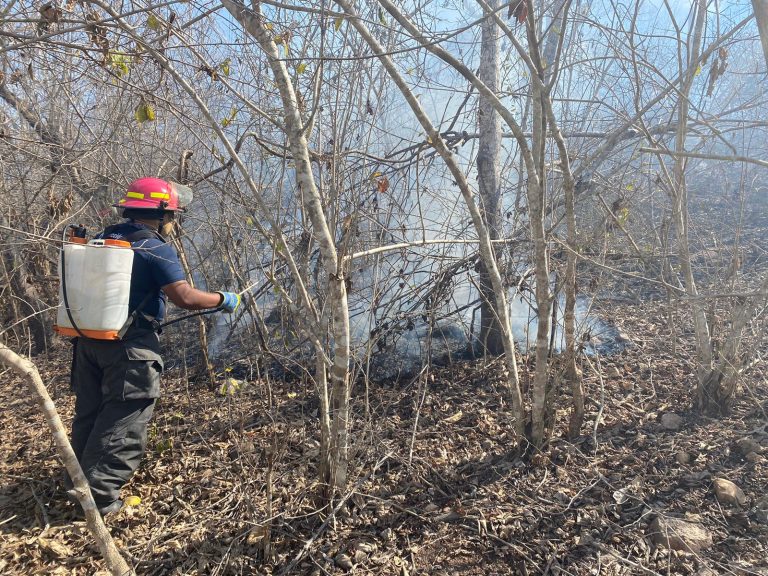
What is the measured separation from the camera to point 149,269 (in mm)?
2900

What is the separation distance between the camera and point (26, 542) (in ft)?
8.86

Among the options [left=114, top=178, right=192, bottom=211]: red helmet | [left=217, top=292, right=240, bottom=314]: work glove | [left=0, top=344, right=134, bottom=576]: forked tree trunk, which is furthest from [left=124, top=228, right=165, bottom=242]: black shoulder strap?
[left=0, top=344, right=134, bottom=576]: forked tree trunk

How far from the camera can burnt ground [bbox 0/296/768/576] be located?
2543 mm

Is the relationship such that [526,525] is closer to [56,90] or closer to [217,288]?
[217,288]

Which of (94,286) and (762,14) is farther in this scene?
(94,286)

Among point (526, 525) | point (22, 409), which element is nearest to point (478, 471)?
point (526, 525)

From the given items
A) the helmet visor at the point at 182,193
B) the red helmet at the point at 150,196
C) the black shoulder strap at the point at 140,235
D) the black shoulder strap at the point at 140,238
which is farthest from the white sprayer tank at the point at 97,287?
the helmet visor at the point at 182,193

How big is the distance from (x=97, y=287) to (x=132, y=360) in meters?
0.51

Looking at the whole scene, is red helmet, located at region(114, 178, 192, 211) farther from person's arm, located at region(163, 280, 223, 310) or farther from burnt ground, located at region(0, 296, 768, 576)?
burnt ground, located at region(0, 296, 768, 576)

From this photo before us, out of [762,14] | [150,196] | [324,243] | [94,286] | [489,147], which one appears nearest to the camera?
[762,14]

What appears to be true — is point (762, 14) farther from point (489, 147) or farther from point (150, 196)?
point (150, 196)

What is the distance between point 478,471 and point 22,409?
373 centimetres

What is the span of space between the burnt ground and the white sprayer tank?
870 mm

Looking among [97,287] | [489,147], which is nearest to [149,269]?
[97,287]
